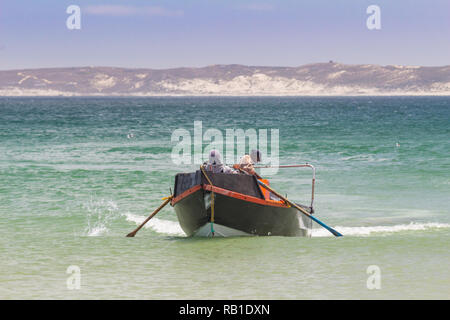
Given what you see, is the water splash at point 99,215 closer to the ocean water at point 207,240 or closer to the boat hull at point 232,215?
the ocean water at point 207,240

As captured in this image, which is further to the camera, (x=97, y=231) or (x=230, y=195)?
(x=97, y=231)

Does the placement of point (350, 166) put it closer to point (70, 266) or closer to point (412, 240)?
point (412, 240)

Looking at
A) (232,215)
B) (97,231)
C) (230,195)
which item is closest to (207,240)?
(232,215)

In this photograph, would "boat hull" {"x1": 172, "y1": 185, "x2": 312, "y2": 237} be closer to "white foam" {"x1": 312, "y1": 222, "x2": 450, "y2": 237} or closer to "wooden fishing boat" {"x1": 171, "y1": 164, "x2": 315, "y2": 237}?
"wooden fishing boat" {"x1": 171, "y1": 164, "x2": 315, "y2": 237}

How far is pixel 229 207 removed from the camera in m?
15.4

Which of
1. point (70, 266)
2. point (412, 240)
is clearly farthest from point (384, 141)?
point (70, 266)

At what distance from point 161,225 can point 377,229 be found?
5.55 m

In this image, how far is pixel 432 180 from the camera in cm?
2827

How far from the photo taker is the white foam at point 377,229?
17.8 meters

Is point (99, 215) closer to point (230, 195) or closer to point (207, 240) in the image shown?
point (207, 240)

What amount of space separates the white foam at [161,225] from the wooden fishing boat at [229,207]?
5.66 feet

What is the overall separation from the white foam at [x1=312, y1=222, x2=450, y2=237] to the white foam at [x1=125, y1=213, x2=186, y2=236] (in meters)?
3.41

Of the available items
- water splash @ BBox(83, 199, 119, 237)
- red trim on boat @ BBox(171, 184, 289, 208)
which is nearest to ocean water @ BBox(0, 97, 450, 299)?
water splash @ BBox(83, 199, 119, 237)

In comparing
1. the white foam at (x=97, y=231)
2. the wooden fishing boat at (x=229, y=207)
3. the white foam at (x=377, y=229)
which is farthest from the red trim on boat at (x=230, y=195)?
the white foam at (x=97, y=231)
